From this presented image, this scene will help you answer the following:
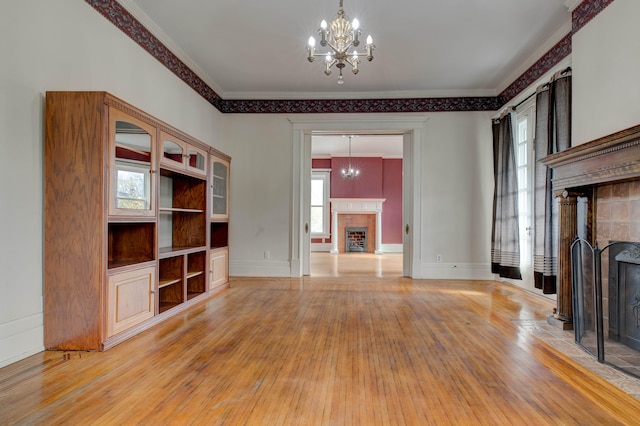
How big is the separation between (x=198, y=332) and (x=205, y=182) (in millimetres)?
2012

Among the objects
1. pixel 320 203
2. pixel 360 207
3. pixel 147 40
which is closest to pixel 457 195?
pixel 147 40

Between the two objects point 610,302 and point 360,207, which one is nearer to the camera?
point 610,302

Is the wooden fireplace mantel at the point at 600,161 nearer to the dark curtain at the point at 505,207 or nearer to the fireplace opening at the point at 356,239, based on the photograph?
the dark curtain at the point at 505,207

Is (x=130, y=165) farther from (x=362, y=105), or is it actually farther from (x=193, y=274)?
(x=362, y=105)

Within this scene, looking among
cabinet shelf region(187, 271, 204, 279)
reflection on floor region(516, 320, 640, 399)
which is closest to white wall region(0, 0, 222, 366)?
cabinet shelf region(187, 271, 204, 279)

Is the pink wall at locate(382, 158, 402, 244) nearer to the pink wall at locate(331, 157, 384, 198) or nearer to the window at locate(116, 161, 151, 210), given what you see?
the pink wall at locate(331, 157, 384, 198)

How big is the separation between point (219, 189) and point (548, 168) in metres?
4.09

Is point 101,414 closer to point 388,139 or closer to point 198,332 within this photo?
point 198,332

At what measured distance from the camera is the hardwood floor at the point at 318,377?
1.72 meters

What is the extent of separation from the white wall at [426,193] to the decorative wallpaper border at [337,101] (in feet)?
0.51

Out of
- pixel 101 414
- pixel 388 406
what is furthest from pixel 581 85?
pixel 101 414

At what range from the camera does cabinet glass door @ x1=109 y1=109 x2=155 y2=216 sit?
2660mm

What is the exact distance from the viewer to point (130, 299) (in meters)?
2.86

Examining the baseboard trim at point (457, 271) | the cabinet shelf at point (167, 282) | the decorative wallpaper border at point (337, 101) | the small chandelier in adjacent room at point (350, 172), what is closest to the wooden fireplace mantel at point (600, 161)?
the decorative wallpaper border at point (337, 101)
